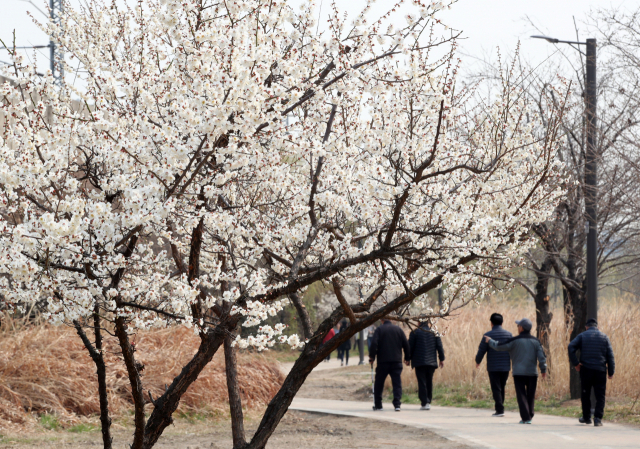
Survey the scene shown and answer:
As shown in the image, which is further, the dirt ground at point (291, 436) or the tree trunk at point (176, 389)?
the dirt ground at point (291, 436)

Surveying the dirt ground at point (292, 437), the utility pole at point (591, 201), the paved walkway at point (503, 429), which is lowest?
the dirt ground at point (292, 437)

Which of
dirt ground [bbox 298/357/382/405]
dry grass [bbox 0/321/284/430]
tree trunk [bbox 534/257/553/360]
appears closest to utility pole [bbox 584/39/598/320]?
tree trunk [bbox 534/257/553/360]

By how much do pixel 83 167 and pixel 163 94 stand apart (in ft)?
2.60

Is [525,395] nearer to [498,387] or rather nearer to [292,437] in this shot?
[498,387]

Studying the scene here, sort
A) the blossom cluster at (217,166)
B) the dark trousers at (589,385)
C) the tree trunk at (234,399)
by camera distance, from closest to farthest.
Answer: the blossom cluster at (217,166) < the tree trunk at (234,399) < the dark trousers at (589,385)

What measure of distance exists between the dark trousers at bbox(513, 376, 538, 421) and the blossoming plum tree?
12.6ft

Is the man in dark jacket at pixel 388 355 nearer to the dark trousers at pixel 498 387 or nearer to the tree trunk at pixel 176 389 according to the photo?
the dark trousers at pixel 498 387

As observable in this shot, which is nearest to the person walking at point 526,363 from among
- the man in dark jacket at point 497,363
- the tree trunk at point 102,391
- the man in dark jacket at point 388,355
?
the man in dark jacket at point 497,363

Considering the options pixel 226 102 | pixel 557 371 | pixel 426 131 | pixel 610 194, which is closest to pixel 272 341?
pixel 226 102

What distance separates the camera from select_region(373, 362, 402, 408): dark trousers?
12.9 metres

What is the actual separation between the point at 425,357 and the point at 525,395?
2622 mm

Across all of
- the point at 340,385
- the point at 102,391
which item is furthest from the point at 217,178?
the point at 340,385

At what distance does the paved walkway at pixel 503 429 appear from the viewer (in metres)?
8.49

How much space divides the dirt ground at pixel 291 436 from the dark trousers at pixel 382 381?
1.26 meters
